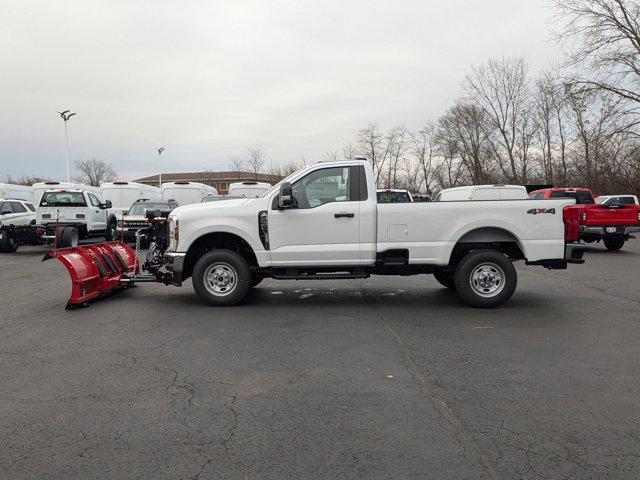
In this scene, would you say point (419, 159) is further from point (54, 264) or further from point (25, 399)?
point (25, 399)

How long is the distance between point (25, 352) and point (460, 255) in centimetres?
631

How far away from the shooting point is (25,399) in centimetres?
409

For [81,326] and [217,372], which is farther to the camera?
[81,326]

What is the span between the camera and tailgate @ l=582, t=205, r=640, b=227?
14.6 metres

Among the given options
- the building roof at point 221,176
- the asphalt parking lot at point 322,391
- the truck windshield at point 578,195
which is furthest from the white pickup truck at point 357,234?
the building roof at point 221,176

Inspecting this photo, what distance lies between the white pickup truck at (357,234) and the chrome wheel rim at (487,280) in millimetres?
16

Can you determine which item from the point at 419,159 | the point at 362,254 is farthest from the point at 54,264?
the point at 419,159

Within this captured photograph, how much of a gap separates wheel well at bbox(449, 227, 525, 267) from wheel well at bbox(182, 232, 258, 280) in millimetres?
3310

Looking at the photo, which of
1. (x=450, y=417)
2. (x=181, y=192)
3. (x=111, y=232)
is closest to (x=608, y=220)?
(x=450, y=417)

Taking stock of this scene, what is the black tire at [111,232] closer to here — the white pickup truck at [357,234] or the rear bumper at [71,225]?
the rear bumper at [71,225]

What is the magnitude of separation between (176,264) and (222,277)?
29.5 inches

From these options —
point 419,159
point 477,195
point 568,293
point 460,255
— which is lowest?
point 568,293

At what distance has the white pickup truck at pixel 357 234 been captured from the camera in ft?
24.4

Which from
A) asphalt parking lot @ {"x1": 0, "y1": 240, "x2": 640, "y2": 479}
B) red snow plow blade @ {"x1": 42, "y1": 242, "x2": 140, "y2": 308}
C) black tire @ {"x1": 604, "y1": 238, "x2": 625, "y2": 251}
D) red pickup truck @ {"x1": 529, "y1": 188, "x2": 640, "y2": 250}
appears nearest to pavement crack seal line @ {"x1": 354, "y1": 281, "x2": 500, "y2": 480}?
asphalt parking lot @ {"x1": 0, "y1": 240, "x2": 640, "y2": 479}
